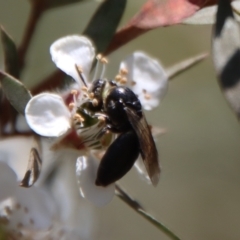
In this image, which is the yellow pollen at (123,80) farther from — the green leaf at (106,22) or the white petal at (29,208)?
the white petal at (29,208)

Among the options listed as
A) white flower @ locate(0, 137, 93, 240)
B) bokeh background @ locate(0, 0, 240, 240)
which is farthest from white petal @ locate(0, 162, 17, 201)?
bokeh background @ locate(0, 0, 240, 240)

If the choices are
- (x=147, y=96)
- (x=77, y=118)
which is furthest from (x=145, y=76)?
(x=77, y=118)

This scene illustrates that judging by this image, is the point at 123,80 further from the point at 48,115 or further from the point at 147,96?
the point at 48,115

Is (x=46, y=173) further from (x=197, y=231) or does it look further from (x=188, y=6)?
(x=197, y=231)

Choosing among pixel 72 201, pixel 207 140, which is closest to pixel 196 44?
pixel 207 140

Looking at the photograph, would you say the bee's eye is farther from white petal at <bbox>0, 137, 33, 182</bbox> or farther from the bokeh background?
the bokeh background
